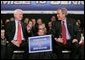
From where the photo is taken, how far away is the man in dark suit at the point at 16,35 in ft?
25.2

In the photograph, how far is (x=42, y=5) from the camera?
12.0 metres

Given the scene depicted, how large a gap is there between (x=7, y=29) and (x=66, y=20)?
1346 mm

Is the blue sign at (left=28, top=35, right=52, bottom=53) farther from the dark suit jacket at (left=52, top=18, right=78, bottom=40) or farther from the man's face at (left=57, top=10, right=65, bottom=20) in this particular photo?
the man's face at (left=57, top=10, right=65, bottom=20)

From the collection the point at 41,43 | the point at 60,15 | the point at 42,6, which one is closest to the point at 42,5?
the point at 42,6

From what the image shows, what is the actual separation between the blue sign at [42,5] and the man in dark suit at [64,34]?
368 cm

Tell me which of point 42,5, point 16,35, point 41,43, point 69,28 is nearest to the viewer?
point 41,43

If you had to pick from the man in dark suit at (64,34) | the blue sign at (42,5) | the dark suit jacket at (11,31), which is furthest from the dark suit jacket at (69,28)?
the blue sign at (42,5)

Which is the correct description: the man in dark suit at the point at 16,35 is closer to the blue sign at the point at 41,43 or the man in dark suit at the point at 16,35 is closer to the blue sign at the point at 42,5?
the blue sign at the point at 41,43

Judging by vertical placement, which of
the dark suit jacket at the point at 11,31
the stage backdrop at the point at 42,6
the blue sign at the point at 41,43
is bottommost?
the blue sign at the point at 41,43

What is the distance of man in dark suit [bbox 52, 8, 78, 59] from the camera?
25.4 ft

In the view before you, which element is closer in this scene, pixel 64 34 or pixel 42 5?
pixel 64 34

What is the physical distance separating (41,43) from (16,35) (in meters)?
0.64

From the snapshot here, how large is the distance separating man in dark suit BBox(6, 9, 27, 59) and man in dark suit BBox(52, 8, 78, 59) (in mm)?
688

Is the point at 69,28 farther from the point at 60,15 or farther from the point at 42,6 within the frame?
the point at 42,6
